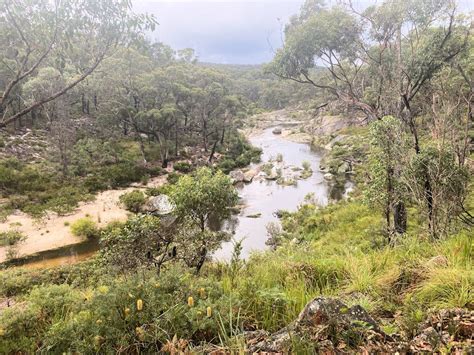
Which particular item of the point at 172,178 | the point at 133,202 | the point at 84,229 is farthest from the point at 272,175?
the point at 84,229

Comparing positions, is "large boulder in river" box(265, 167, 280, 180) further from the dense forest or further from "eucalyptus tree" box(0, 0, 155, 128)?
"eucalyptus tree" box(0, 0, 155, 128)

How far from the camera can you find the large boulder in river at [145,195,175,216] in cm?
2074

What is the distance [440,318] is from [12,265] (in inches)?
666

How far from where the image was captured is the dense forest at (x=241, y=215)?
3.20 m

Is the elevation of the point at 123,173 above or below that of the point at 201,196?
above

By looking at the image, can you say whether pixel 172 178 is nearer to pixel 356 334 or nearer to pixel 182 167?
pixel 182 167

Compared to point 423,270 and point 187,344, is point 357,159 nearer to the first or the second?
point 423,270

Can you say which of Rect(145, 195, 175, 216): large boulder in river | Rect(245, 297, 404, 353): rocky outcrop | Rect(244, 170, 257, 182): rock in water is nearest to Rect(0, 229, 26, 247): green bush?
Rect(145, 195, 175, 216): large boulder in river

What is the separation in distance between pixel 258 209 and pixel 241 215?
1557mm

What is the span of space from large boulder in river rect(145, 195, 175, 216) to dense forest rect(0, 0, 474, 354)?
127 millimetres

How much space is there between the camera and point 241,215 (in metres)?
21.1

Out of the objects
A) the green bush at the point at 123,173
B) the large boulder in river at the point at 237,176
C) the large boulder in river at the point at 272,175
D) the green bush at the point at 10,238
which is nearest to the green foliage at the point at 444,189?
the green bush at the point at 10,238

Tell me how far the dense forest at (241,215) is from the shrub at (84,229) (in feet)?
0.33

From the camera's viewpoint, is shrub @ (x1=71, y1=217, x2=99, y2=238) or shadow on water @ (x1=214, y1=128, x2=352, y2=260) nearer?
shadow on water @ (x1=214, y1=128, x2=352, y2=260)
